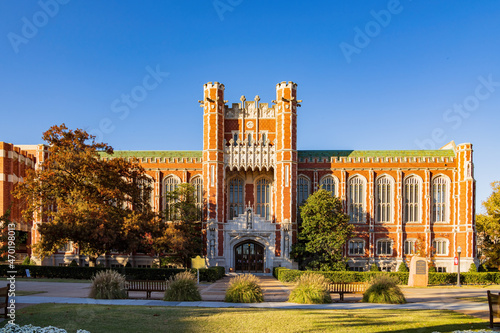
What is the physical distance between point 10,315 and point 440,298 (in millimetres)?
20795

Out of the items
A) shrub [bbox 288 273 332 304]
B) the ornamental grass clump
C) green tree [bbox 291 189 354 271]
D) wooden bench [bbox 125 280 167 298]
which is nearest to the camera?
shrub [bbox 288 273 332 304]

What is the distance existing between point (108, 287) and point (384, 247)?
3160cm

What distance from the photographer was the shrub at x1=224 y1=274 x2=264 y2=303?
20.6 m

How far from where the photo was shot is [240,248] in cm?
4300

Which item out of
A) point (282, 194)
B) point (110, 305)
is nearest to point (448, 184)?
point (282, 194)

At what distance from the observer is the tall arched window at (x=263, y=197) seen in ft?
147

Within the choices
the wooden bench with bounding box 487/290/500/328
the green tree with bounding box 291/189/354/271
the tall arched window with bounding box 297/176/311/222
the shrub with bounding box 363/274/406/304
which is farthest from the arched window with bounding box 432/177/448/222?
the wooden bench with bounding box 487/290/500/328

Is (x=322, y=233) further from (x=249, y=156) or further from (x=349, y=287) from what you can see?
(x=349, y=287)

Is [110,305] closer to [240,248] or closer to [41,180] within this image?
[41,180]

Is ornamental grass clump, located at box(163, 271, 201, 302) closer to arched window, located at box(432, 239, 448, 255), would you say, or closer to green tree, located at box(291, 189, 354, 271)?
green tree, located at box(291, 189, 354, 271)

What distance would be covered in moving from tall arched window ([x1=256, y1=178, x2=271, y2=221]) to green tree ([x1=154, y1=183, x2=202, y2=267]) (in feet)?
20.5

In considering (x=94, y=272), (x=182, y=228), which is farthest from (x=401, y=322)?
(x=182, y=228)

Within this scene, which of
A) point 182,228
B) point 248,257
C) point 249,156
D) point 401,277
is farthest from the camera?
point 249,156

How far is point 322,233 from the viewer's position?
39.9 metres
